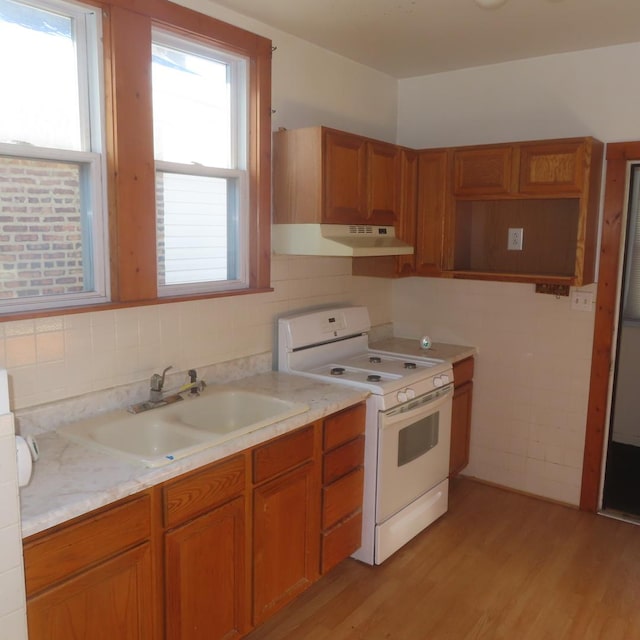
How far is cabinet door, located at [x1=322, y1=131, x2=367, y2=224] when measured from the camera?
9.92 feet

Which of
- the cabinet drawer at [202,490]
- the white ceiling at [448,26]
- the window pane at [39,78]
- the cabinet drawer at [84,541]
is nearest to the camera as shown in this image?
the cabinet drawer at [84,541]

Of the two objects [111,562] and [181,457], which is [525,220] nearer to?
[181,457]

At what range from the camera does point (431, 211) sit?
3.70m

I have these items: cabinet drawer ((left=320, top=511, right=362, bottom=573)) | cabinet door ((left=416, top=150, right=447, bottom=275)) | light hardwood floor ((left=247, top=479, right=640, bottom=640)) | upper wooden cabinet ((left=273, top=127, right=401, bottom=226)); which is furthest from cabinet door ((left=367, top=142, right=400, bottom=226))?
light hardwood floor ((left=247, top=479, right=640, bottom=640))

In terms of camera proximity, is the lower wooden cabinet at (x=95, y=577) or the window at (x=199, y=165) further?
the window at (x=199, y=165)

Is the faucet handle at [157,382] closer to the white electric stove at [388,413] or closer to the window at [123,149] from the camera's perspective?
the window at [123,149]

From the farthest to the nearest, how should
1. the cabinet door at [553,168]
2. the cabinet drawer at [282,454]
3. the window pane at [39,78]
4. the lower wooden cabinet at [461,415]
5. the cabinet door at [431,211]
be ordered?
1. the lower wooden cabinet at [461,415]
2. the cabinet door at [431,211]
3. the cabinet door at [553,168]
4. the cabinet drawer at [282,454]
5. the window pane at [39,78]

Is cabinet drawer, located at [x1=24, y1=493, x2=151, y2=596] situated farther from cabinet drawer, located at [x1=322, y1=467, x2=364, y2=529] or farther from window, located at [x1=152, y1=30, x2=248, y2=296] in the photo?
window, located at [x1=152, y1=30, x2=248, y2=296]

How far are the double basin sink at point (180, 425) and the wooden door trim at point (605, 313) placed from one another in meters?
1.94

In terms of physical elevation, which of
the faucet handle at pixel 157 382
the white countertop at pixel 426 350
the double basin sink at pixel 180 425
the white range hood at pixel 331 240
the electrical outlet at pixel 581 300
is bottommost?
the double basin sink at pixel 180 425

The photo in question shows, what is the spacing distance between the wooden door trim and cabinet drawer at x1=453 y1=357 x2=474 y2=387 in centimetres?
71

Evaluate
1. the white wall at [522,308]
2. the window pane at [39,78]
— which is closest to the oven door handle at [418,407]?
the white wall at [522,308]

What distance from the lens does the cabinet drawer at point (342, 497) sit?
2.74 metres

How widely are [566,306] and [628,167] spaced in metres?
0.84
